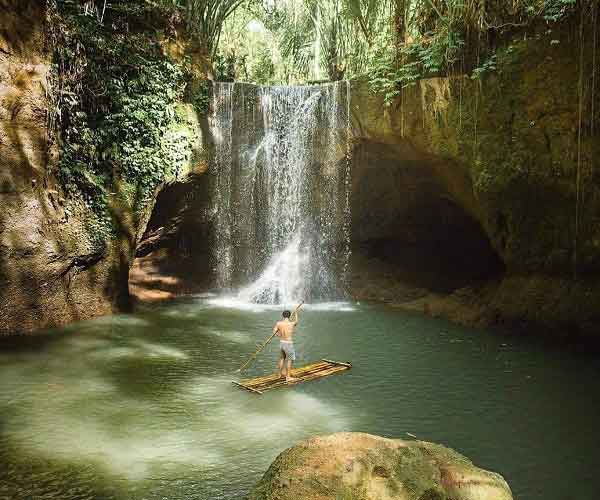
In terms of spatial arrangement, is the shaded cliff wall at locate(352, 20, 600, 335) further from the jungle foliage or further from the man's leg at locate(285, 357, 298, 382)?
the man's leg at locate(285, 357, 298, 382)

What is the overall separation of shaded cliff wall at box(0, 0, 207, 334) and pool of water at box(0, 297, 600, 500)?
1.16 metres

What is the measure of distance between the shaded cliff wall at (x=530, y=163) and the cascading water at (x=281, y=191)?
Result: 10.0 feet

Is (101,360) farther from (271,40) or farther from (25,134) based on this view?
(271,40)

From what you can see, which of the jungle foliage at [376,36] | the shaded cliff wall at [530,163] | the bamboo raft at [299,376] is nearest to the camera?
the bamboo raft at [299,376]

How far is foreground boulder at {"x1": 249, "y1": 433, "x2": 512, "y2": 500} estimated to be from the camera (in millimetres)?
3111

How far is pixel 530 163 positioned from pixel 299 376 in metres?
6.34

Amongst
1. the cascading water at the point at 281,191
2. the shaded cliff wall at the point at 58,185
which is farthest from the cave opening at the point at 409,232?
the shaded cliff wall at the point at 58,185

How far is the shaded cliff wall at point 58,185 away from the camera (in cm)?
1002

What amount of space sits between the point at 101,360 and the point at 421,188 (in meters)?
9.40

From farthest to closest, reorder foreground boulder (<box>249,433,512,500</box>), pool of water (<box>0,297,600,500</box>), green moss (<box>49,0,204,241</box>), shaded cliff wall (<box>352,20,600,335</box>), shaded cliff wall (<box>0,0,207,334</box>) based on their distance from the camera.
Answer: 1. green moss (<box>49,0,204,241</box>)
2. shaded cliff wall (<box>0,0,207,334</box>)
3. shaded cliff wall (<box>352,20,600,335</box>)
4. pool of water (<box>0,297,600,500</box>)
5. foreground boulder (<box>249,433,512,500</box>)

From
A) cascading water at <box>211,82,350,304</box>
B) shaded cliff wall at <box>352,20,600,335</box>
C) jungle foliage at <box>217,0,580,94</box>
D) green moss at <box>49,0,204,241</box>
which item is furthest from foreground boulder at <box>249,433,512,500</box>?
cascading water at <box>211,82,350,304</box>

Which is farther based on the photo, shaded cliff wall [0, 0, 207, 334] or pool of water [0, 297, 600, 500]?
shaded cliff wall [0, 0, 207, 334]

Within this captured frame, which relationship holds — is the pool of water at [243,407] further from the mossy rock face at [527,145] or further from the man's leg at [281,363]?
the mossy rock face at [527,145]

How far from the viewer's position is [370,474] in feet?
10.5
